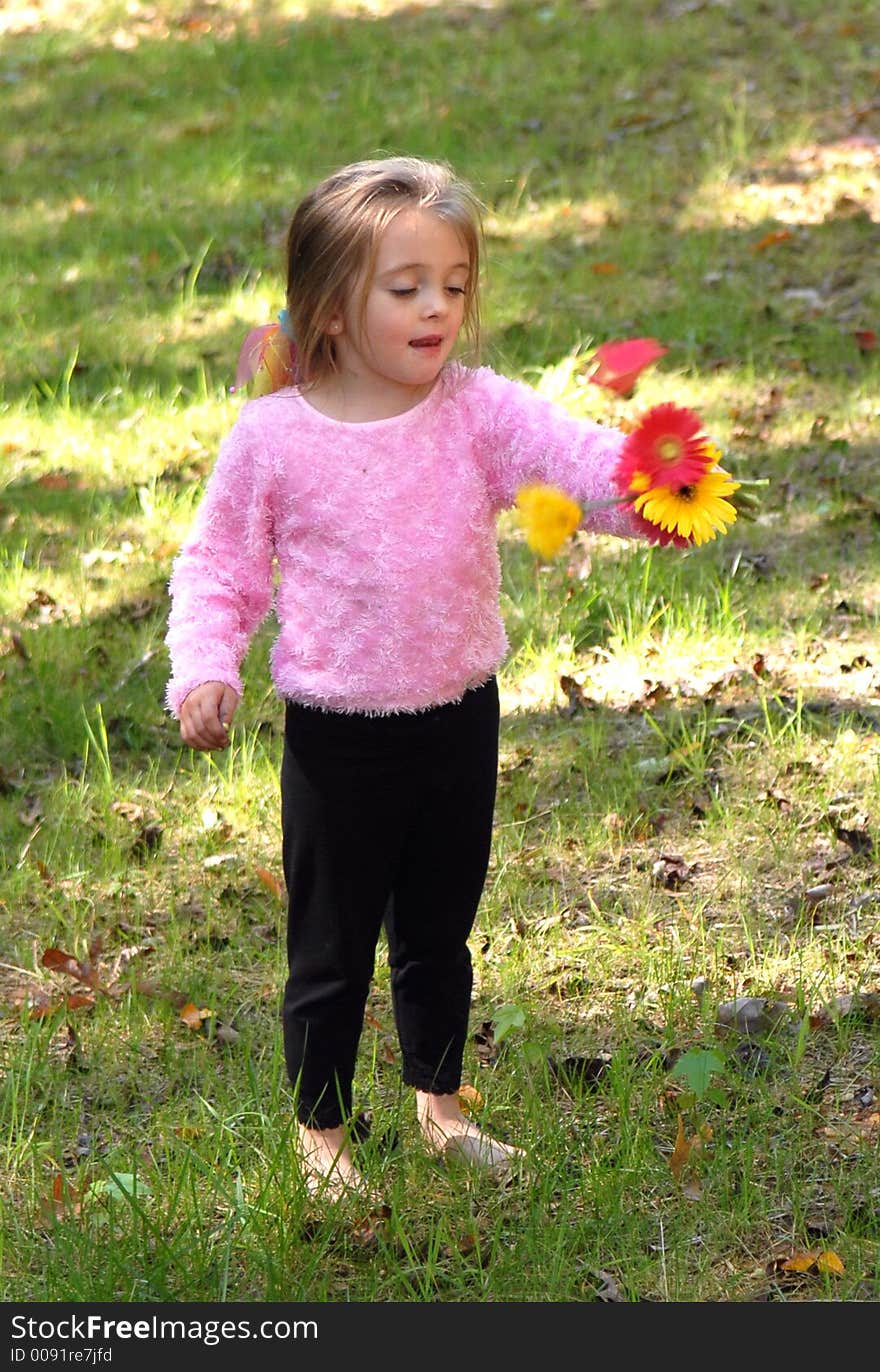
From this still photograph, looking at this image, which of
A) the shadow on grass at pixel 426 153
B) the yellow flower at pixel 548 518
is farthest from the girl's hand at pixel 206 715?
the shadow on grass at pixel 426 153

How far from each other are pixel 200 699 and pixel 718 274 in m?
4.93

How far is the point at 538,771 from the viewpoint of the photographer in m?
3.93

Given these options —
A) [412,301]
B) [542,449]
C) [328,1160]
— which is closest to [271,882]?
[328,1160]

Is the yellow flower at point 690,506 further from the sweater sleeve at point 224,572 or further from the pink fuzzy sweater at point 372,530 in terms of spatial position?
the sweater sleeve at point 224,572

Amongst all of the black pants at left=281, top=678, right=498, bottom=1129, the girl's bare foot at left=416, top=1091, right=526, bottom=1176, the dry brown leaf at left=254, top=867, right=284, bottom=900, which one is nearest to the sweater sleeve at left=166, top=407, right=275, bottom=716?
the black pants at left=281, top=678, right=498, bottom=1129

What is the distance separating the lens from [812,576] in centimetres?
461

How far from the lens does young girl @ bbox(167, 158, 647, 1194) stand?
2.35 metres

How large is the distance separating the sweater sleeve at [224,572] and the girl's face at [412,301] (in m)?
0.23

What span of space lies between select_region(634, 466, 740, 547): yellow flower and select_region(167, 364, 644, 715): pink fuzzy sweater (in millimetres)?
83

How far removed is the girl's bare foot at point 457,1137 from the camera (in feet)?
8.67

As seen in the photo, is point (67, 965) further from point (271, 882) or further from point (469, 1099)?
point (469, 1099)

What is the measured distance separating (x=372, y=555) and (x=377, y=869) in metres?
0.49

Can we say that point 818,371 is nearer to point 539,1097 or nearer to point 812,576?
point 812,576

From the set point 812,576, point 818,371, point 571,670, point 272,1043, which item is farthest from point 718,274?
point 272,1043
